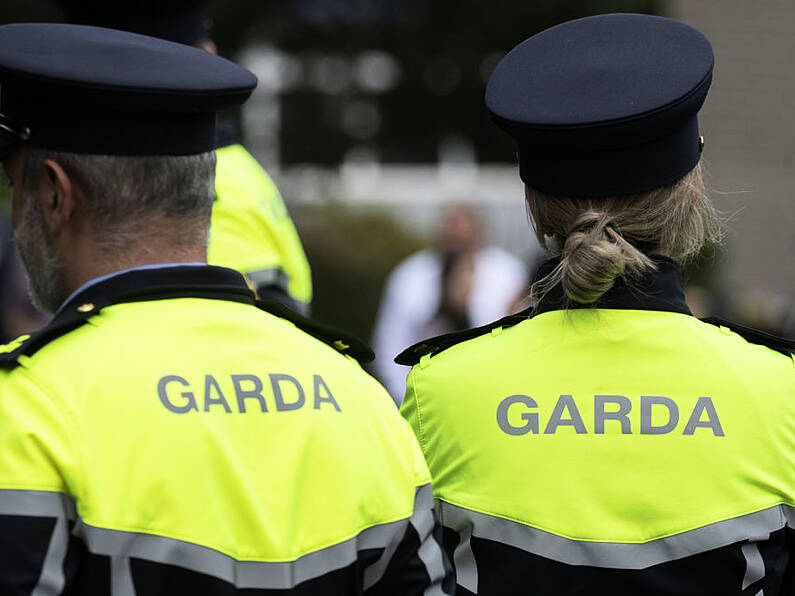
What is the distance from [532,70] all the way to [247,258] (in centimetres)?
152

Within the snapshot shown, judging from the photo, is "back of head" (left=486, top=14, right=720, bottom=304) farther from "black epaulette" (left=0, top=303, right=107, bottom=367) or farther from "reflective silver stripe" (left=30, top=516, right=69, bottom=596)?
"reflective silver stripe" (left=30, top=516, right=69, bottom=596)

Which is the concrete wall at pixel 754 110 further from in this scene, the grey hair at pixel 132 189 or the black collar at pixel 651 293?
the grey hair at pixel 132 189

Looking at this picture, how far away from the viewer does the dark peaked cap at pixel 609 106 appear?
2172 mm

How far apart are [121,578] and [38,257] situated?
23.0 inches

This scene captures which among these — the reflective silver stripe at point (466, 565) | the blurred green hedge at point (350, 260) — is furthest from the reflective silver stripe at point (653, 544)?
the blurred green hedge at point (350, 260)

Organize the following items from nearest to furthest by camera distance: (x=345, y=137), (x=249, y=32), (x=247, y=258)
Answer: (x=247, y=258) < (x=249, y=32) < (x=345, y=137)

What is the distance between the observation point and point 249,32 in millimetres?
14898

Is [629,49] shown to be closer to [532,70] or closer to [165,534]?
[532,70]

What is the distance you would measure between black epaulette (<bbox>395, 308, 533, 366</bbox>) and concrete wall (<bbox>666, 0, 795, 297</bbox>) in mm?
13363

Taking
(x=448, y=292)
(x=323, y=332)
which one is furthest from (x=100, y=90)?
(x=448, y=292)

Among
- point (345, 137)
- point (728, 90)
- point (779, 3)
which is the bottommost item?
point (345, 137)

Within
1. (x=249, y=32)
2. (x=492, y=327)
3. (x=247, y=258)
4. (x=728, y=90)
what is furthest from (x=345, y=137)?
(x=492, y=327)

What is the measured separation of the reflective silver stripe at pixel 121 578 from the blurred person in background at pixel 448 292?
208 inches

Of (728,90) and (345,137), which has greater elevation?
(728,90)
